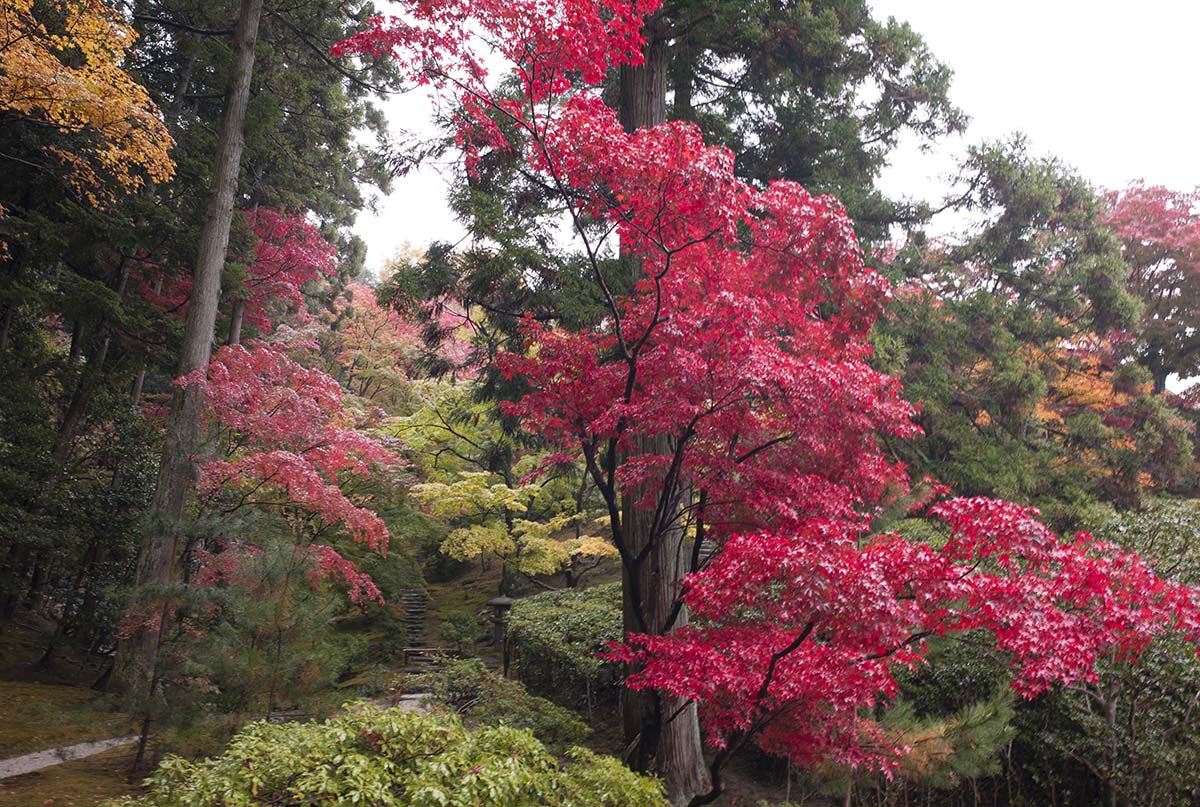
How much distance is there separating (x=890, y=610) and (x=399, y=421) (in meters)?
12.9

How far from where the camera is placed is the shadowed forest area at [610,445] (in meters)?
4.06

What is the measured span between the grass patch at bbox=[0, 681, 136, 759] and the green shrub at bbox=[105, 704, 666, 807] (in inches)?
101

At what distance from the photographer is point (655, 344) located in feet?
17.7

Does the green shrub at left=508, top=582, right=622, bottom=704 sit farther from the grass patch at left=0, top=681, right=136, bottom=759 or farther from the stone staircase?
the grass patch at left=0, top=681, right=136, bottom=759

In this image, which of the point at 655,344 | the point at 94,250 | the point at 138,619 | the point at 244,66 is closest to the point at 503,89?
the point at 244,66

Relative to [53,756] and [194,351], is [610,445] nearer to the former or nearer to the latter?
[194,351]

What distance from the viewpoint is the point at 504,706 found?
647 cm

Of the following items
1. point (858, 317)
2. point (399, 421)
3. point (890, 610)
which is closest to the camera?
point (890, 610)

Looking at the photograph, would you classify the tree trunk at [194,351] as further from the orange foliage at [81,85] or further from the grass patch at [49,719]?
the orange foliage at [81,85]

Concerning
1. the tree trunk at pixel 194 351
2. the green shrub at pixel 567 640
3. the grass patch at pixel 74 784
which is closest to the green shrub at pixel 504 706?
the green shrub at pixel 567 640

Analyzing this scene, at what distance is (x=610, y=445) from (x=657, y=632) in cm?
164

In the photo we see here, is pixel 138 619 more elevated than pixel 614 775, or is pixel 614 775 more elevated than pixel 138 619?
pixel 138 619

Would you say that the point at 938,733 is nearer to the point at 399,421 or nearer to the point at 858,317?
the point at 858,317

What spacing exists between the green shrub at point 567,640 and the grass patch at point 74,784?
13.9 ft
